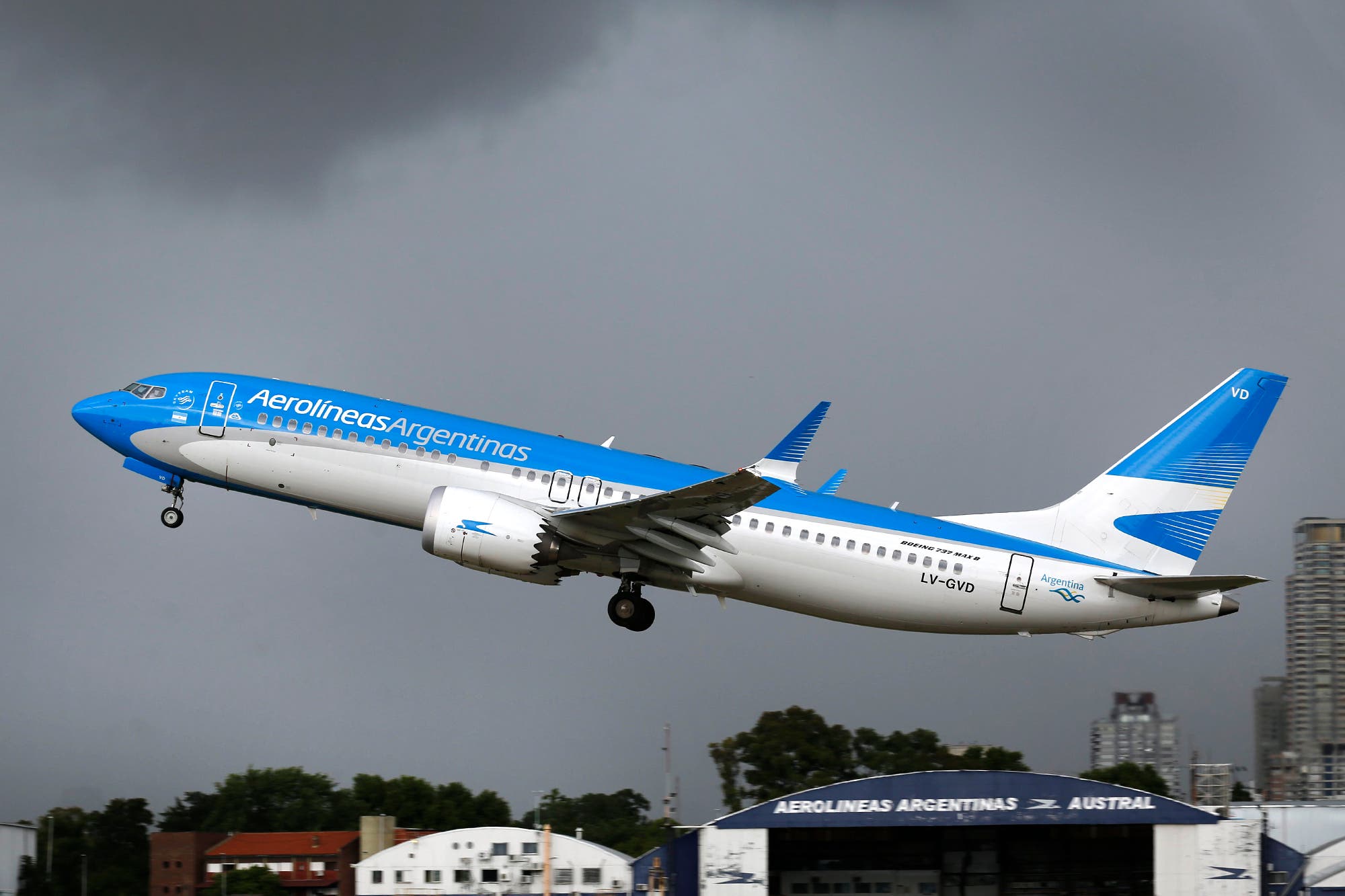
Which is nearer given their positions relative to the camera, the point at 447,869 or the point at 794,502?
the point at 794,502

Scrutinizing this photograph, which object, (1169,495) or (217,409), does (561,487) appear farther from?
(1169,495)

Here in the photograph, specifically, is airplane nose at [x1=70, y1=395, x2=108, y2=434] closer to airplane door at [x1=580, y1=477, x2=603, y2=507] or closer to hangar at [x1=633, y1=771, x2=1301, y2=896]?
airplane door at [x1=580, y1=477, x2=603, y2=507]

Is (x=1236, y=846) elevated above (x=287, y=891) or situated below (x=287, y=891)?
above

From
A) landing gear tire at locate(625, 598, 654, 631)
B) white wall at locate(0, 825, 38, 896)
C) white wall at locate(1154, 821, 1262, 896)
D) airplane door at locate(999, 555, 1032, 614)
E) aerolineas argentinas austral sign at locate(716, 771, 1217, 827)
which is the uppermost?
airplane door at locate(999, 555, 1032, 614)

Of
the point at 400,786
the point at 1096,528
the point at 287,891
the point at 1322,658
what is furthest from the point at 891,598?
the point at 1322,658

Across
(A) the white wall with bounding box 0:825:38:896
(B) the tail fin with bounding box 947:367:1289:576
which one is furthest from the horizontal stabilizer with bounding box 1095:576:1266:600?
(A) the white wall with bounding box 0:825:38:896

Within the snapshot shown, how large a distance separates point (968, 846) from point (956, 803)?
15.7 feet

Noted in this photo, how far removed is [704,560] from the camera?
36.3m

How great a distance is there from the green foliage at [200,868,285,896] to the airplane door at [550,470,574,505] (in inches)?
1831

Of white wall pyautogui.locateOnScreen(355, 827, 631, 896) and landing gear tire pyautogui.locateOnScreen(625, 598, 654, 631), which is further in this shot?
white wall pyautogui.locateOnScreen(355, 827, 631, 896)

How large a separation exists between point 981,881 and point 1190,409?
22498 mm

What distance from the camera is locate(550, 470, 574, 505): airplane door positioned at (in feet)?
119

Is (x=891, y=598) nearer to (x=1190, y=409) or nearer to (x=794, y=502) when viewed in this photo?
(x=794, y=502)

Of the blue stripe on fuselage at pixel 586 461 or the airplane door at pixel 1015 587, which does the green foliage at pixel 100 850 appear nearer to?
the blue stripe on fuselage at pixel 586 461
